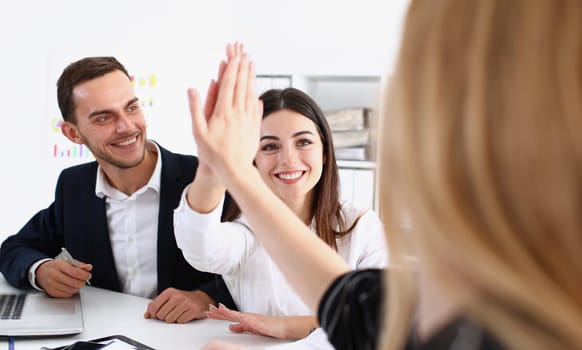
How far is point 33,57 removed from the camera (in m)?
3.83

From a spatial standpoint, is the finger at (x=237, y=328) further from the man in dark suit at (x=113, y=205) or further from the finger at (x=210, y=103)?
the finger at (x=210, y=103)

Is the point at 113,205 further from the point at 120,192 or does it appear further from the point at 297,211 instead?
the point at 297,211

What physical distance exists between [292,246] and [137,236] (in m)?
1.41

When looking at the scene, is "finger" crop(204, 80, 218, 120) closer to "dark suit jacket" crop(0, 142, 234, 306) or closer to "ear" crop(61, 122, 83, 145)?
"dark suit jacket" crop(0, 142, 234, 306)

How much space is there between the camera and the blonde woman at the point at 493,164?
19.3 inches

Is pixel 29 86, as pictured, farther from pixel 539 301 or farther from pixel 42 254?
pixel 539 301

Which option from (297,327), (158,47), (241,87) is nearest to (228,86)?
(241,87)

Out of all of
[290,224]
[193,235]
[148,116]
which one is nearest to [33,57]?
→ [148,116]

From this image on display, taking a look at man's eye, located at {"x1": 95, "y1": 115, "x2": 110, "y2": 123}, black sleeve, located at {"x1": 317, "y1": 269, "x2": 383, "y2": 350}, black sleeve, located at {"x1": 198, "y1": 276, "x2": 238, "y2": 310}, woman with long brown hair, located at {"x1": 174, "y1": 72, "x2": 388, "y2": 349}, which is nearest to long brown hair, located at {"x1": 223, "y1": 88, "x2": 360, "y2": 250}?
woman with long brown hair, located at {"x1": 174, "y1": 72, "x2": 388, "y2": 349}

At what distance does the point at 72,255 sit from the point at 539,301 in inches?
80.4

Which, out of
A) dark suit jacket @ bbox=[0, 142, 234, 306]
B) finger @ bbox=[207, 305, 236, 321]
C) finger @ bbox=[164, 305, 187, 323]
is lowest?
finger @ bbox=[164, 305, 187, 323]

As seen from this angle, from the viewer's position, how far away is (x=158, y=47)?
4379 mm

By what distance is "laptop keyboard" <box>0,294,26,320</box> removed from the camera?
5.76 feet

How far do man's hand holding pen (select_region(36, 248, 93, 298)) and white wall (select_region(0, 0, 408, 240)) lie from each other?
1974 millimetres
